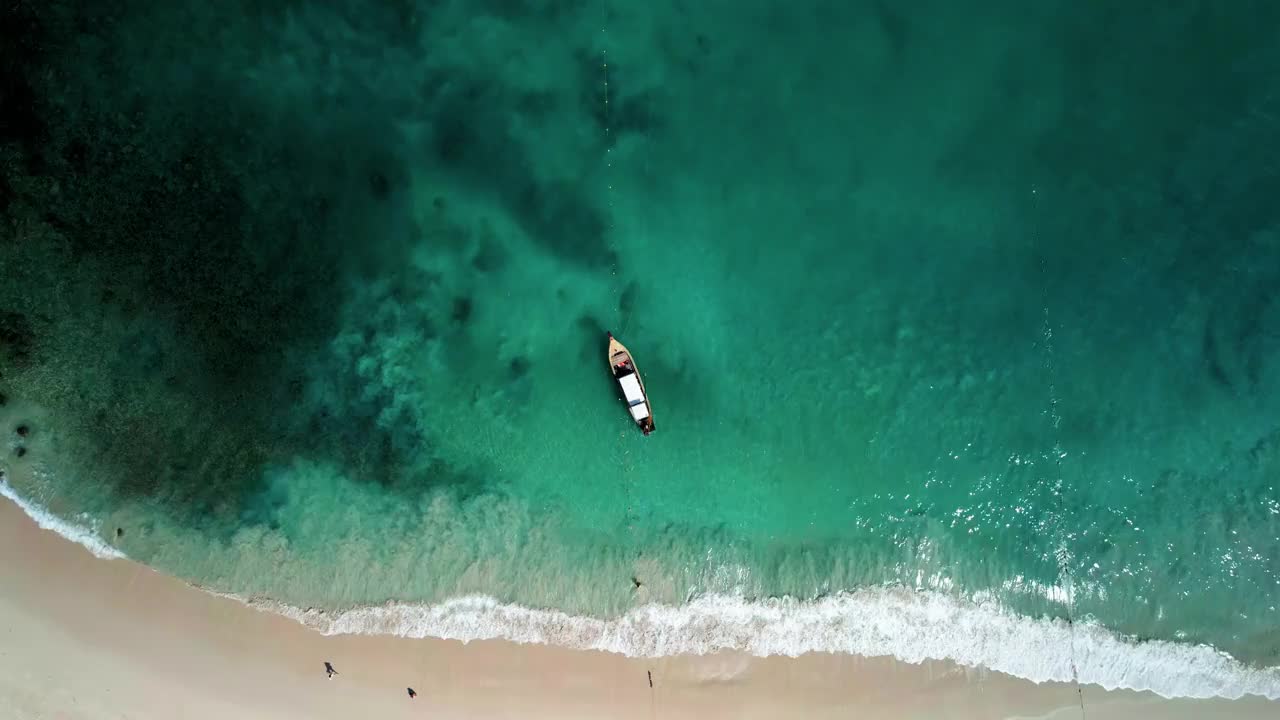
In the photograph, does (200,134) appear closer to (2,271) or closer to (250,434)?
(2,271)

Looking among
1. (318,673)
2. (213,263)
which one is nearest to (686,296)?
(213,263)

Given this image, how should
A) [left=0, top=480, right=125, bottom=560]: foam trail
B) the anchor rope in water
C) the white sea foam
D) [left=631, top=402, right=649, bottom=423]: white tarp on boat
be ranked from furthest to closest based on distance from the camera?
the anchor rope in water < [left=631, top=402, right=649, bottom=423]: white tarp on boat < the white sea foam < [left=0, top=480, right=125, bottom=560]: foam trail

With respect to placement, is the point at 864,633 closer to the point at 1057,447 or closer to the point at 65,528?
the point at 1057,447

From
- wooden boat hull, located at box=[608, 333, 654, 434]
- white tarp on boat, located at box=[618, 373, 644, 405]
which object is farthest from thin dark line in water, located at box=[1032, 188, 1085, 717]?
white tarp on boat, located at box=[618, 373, 644, 405]

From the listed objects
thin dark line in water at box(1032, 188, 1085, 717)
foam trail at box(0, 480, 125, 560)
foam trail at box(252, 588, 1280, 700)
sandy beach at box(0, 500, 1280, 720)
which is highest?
thin dark line in water at box(1032, 188, 1085, 717)

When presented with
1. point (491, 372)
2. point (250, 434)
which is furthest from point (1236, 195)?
point (250, 434)

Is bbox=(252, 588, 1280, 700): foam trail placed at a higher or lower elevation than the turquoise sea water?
lower

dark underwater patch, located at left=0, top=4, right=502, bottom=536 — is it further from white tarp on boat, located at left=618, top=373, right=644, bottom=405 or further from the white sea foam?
white tarp on boat, located at left=618, top=373, right=644, bottom=405

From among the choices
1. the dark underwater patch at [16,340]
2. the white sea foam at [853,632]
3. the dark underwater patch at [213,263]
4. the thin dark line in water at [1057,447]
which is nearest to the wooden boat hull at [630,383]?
the dark underwater patch at [213,263]
